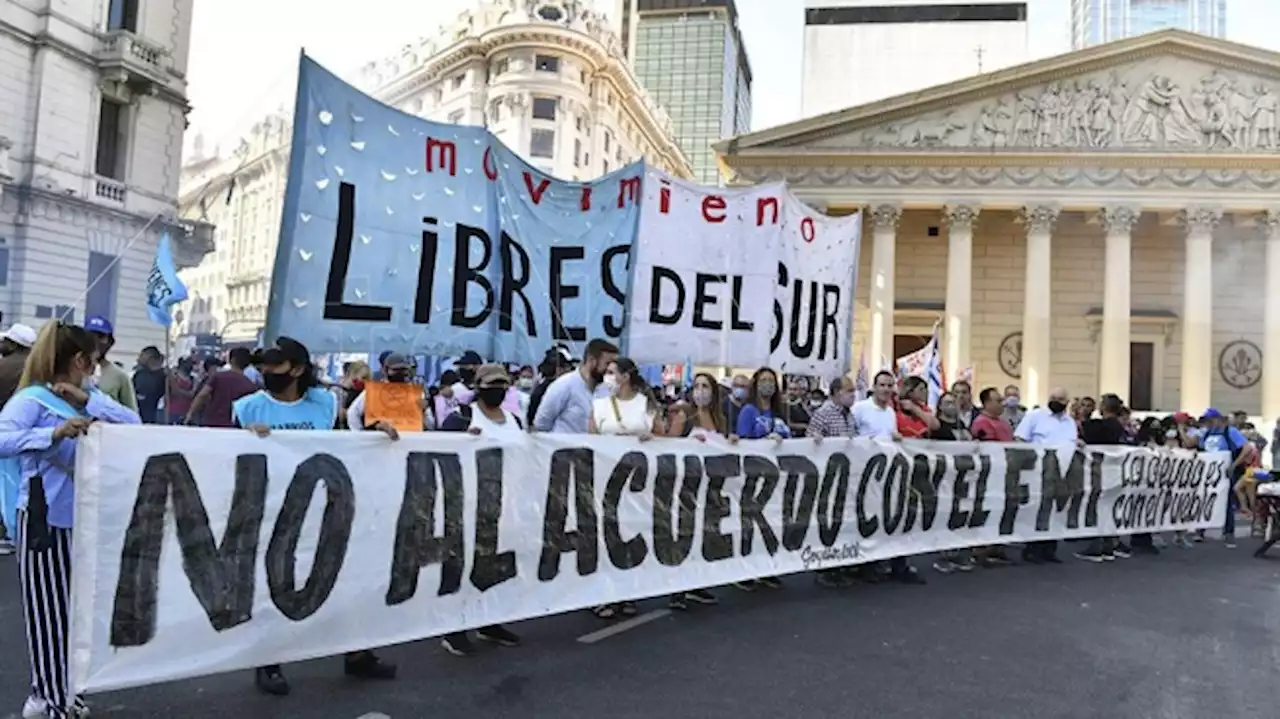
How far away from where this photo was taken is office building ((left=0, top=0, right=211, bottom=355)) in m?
21.6

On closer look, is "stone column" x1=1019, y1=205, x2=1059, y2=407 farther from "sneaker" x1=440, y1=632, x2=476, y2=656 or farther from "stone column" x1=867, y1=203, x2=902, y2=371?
"sneaker" x1=440, y1=632, x2=476, y2=656

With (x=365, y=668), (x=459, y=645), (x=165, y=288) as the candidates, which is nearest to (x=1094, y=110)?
(x=165, y=288)

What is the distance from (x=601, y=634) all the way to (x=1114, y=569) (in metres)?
5.89

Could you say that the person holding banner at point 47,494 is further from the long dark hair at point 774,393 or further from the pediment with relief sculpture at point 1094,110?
the pediment with relief sculpture at point 1094,110

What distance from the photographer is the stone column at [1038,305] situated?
30.8 meters

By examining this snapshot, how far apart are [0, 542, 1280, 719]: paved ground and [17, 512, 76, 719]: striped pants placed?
378 millimetres

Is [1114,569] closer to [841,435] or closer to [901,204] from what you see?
[841,435]

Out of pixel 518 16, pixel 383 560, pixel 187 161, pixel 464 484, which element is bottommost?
pixel 383 560

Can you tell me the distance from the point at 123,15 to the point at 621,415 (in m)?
26.0

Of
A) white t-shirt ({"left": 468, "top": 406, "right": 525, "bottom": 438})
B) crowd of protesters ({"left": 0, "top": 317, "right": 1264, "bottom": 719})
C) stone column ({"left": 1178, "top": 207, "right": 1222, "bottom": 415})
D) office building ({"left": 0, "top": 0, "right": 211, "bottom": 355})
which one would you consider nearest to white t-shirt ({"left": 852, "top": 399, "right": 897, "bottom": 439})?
crowd of protesters ({"left": 0, "top": 317, "right": 1264, "bottom": 719})

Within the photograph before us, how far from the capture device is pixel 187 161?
2716cm

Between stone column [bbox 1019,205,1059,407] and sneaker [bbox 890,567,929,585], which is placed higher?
stone column [bbox 1019,205,1059,407]

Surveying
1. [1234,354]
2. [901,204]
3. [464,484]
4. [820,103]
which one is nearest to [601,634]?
[464,484]

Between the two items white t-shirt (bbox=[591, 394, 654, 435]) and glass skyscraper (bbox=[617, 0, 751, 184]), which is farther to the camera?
glass skyscraper (bbox=[617, 0, 751, 184])
